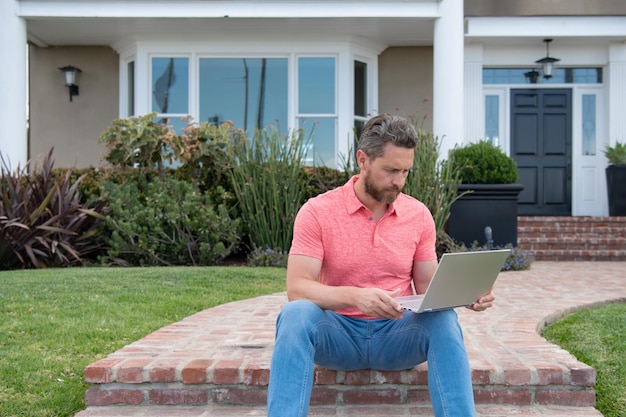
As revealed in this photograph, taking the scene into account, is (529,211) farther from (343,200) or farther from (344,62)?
(343,200)

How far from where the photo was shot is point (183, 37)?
10.5 metres

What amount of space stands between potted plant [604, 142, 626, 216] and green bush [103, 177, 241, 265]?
5.93 m

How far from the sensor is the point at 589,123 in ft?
36.2

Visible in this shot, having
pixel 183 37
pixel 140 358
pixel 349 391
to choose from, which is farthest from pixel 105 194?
pixel 349 391

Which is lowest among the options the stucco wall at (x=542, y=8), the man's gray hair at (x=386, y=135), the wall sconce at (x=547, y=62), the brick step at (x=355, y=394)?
the brick step at (x=355, y=394)

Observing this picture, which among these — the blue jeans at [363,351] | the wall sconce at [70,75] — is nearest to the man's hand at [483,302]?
the blue jeans at [363,351]

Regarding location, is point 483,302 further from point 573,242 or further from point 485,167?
point 573,242

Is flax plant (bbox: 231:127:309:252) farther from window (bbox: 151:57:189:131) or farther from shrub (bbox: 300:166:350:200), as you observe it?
window (bbox: 151:57:189:131)

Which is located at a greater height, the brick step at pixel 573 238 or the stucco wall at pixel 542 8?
the stucco wall at pixel 542 8

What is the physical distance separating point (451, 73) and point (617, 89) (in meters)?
3.09

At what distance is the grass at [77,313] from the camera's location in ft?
10.4

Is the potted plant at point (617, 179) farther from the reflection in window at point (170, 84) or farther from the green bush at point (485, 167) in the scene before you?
the reflection in window at point (170, 84)

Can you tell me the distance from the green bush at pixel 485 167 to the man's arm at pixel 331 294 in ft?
19.8

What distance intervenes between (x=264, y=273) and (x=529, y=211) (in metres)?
5.97
